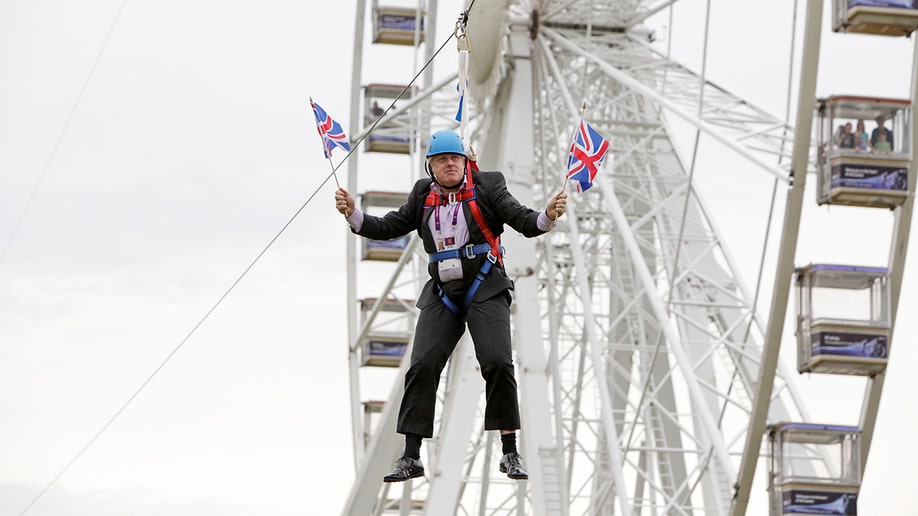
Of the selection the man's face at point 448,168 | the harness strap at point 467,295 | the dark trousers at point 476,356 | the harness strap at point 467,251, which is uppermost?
Result: the man's face at point 448,168

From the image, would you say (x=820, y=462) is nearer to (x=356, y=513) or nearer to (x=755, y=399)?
(x=755, y=399)

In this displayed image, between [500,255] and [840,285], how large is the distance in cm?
894

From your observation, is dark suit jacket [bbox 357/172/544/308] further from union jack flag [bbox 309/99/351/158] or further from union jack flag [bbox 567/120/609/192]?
union jack flag [bbox 309/99/351/158]

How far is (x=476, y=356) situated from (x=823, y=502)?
9.48 metres

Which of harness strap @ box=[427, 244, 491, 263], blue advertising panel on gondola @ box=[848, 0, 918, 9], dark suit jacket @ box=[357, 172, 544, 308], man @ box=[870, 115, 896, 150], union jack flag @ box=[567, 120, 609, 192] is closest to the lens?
dark suit jacket @ box=[357, 172, 544, 308]

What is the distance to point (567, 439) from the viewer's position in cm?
3294

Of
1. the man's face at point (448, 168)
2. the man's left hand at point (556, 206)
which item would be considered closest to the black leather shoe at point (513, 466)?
the man's left hand at point (556, 206)

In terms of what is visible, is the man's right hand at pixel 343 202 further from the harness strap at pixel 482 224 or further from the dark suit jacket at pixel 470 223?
the harness strap at pixel 482 224

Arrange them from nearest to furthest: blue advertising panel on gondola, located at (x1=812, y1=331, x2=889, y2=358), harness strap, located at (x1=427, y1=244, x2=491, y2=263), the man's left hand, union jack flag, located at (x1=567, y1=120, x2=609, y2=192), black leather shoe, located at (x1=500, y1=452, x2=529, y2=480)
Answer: the man's left hand < black leather shoe, located at (x1=500, y1=452, x2=529, y2=480) < harness strap, located at (x1=427, y1=244, x2=491, y2=263) < union jack flag, located at (x1=567, y1=120, x2=609, y2=192) < blue advertising panel on gondola, located at (x1=812, y1=331, x2=889, y2=358)

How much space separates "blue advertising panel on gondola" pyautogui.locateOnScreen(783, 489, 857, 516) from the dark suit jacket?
9.33 m

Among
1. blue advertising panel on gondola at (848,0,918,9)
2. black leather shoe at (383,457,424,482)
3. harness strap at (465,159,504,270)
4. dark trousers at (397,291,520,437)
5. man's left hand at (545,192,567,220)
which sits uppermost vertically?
blue advertising panel on gondola at (848,0,918,9)

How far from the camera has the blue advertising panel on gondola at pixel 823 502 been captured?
21.9 metres

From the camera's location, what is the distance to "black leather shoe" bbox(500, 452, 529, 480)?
13156mm

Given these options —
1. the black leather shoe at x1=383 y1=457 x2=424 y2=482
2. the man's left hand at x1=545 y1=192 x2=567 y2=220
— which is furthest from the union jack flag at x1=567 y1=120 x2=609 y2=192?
the black leather shoe at x1=383 y1=457 x2=424 y2=482
